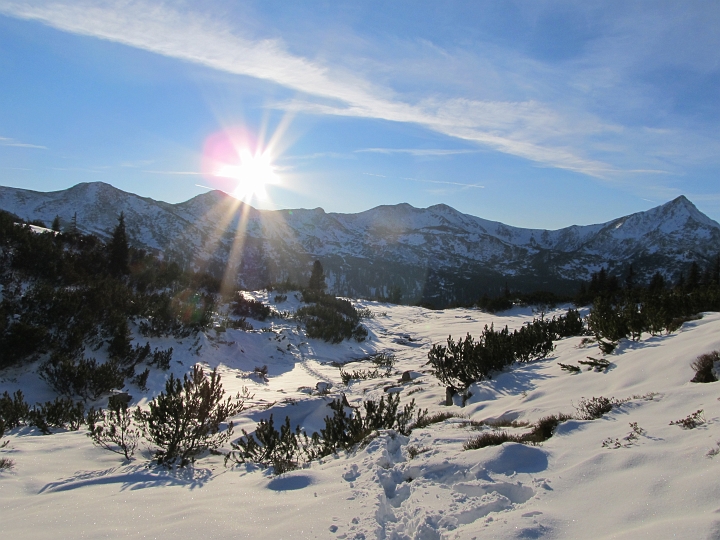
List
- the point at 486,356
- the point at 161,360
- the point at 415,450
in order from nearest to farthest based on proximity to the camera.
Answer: the point at 415,450 → the point at 486,356 → the point at 161,360

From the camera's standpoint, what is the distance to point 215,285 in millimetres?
22188

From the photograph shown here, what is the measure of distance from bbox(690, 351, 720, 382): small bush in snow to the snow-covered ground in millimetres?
294

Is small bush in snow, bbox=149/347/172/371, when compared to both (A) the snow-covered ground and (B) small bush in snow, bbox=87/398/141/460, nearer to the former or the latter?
(A) the snow-covered ground

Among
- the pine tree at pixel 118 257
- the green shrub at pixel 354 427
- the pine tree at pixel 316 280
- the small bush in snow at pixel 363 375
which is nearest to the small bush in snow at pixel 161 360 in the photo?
the small bush in snow at pixel 363 375

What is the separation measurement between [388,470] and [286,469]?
4.25 ft

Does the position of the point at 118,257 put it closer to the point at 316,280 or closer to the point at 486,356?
the point at 486,356

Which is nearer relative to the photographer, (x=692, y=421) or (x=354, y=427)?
(x=692, y=421)

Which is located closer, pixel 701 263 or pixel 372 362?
pixel 372 362

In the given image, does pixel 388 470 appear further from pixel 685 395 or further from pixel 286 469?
pixel 685 395

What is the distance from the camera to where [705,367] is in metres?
5.55

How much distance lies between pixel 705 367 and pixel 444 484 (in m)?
4.45

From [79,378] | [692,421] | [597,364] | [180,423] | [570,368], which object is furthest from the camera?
[79,378]

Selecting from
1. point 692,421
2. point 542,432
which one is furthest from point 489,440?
point 692,421

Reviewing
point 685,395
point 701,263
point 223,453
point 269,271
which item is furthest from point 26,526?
point 701,263
